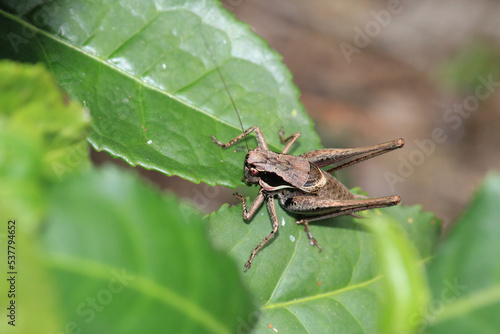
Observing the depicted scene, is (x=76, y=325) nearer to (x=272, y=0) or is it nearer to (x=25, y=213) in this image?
(x=25, y=213)

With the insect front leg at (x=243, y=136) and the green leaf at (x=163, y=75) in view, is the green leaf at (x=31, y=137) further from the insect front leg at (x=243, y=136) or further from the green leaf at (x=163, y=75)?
the insect front leg at (x=243, y=136)

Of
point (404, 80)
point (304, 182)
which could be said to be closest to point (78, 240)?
point (304, 182)

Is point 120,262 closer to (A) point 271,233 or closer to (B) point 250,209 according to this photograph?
(A) point 271,233

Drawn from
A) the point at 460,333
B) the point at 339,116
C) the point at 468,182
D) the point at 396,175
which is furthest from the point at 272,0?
the point at 460,333

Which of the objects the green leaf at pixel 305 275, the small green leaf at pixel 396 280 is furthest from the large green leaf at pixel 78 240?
the green leaf at pixel 305 275

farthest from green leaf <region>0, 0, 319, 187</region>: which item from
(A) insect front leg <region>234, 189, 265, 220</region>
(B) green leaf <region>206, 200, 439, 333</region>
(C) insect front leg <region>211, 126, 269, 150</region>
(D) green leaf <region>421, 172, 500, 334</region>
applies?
(D) green leaf <region>421, 172, 500, 334</region>
